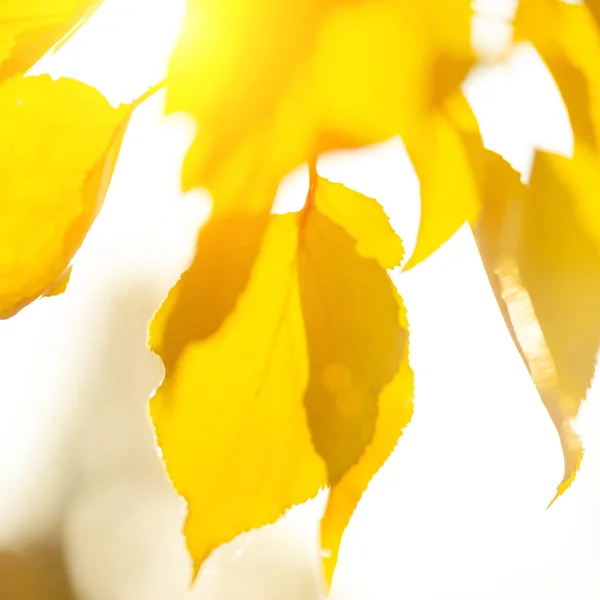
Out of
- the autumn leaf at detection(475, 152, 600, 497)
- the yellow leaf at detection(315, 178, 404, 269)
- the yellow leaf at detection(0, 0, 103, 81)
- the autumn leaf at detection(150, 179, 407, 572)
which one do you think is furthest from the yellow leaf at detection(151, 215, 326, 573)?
the yellow leaf at detection(0, 0, 103, 81)

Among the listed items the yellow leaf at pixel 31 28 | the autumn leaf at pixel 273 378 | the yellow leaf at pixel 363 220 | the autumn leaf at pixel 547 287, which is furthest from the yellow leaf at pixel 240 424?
the yellow leaf at pixel 31 28

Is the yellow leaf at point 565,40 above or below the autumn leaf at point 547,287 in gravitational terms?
above

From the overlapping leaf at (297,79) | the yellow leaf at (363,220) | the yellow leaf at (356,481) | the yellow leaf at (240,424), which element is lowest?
the yellow leaf at (356,481)

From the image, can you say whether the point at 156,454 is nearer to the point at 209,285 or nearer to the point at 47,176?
the point at 209,285

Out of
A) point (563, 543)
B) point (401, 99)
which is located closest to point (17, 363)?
point (401, 99)

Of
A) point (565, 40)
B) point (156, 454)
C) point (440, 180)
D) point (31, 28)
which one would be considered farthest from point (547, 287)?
point (31, 28)

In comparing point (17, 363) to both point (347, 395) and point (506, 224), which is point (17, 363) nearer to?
point (347, 395)

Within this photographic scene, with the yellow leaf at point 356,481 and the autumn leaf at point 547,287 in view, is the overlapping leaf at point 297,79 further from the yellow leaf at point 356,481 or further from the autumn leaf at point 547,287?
the yellow leaf at point 356,481
